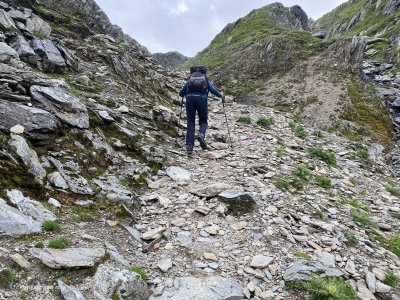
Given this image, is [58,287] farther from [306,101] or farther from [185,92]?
[306,101]

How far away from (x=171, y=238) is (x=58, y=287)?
121 inches

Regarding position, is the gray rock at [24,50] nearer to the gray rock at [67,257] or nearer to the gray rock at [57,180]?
the gray rock at [57,180]

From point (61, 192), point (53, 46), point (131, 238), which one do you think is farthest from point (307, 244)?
point (53, 46)

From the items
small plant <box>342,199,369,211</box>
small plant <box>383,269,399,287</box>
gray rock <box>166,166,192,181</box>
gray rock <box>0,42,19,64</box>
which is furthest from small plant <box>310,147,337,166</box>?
gray rock <box>0,42,19,64</box>

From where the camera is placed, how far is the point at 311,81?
29938 millimetres

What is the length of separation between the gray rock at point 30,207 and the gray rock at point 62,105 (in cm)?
425

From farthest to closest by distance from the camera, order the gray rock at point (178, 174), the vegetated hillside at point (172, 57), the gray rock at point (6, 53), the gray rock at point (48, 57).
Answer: the vegetated hillside at point (172, 57), the gray rock at point (48, 57), the gray rock at point (6, 53), the gray rock at point (178, 174)

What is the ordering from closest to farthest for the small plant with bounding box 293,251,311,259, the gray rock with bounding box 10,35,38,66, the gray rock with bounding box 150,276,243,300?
the gray rock with bounding box 150,276,243,300 < the small plant with bounding box 293,251,311,259 < the gray rock with bounding box 10,35,38,66

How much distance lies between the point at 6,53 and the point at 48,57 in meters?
2.62

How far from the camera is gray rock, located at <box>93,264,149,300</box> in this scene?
573cm

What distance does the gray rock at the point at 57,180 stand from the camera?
873 cm

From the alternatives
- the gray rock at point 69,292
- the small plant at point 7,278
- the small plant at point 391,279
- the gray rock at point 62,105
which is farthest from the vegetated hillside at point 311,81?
the small plant at point 7,278

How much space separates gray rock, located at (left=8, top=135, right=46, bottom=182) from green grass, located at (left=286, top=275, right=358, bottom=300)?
21.9 ft

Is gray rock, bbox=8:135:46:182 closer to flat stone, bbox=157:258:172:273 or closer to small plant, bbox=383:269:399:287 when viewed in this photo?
flat stone, bbox=157:258:172:273
